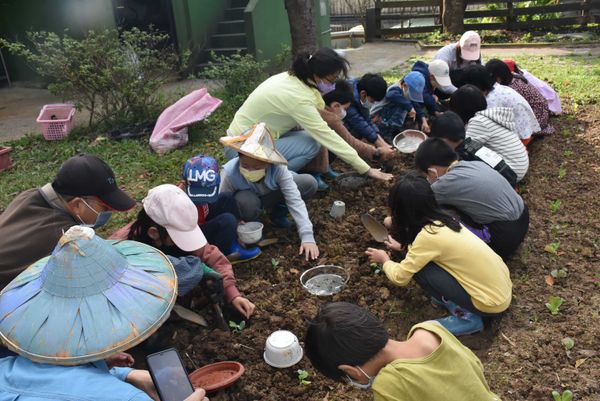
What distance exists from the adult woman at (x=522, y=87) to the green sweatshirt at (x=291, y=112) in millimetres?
2251

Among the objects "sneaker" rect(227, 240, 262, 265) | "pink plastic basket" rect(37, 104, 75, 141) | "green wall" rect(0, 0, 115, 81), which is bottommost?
"sneaker" rect(227, 240, 262, 265)

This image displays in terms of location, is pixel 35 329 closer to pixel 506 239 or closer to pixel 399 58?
pixel 506 239

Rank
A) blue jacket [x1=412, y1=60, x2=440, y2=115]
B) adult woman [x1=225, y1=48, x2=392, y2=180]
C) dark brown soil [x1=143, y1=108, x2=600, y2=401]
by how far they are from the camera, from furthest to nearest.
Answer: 1. blue jacket [x1=412, y1=60, x2=440, y2=115]
2. adult woman [x1=225, y1=48, x2=392, y2=180]
3. dark brown soil [x1=143, y1=108, x2=600, y2=401]

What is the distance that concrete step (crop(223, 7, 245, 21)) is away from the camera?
1043cm

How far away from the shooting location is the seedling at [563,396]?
93.4 inches

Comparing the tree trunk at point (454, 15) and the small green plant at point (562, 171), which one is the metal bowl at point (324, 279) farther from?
the tree trunk at point (454, 15)

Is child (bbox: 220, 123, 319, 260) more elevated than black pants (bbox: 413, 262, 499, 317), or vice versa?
child (bbox: 220, 123, 319, 260)

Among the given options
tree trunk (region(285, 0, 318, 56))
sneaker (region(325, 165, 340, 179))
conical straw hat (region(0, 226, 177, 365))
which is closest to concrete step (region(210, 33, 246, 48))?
tree trunk (region(285, 0, 318, 56))

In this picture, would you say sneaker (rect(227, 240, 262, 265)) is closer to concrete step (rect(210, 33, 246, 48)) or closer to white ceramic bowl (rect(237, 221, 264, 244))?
white ceramic bowl (rect(237, 221, 264, 244))

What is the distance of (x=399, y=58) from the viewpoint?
11.3 meters

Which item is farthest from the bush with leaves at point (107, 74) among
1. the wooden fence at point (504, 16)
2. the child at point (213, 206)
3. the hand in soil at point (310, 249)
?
the wooden fence at point (504, 16)

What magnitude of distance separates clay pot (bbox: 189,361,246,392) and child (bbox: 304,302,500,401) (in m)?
0.77

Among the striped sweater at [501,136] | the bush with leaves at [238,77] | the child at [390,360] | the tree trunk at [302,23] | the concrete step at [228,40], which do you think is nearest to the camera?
the child at [390,360]

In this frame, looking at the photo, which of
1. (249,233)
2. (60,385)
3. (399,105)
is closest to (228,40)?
(399,105)
